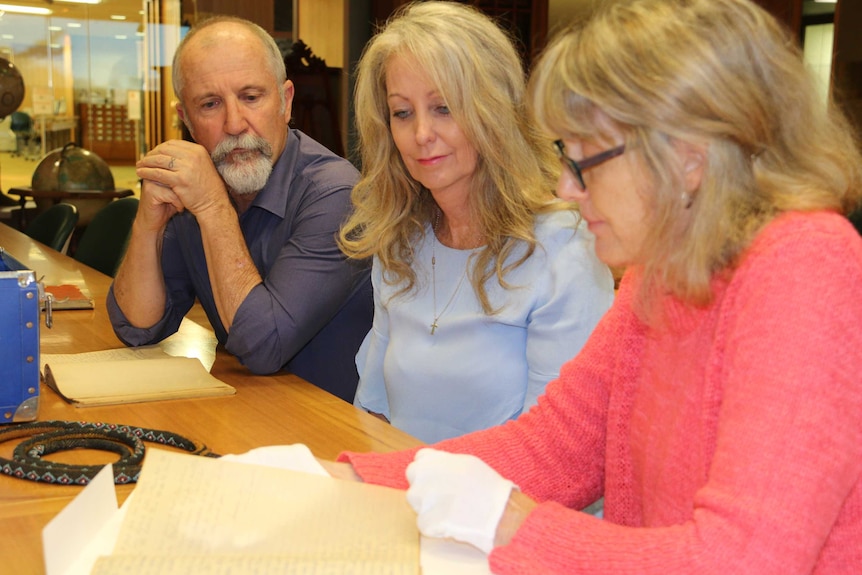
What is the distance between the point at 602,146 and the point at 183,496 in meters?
0.56

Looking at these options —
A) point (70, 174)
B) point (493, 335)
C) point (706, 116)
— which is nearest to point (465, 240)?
point (493, 335)

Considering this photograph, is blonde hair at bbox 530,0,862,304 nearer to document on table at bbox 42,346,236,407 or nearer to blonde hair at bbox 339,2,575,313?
blonde hair at bbox 339,2,575,313

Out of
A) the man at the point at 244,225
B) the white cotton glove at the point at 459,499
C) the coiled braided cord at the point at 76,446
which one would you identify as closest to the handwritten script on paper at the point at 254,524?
the white cotton glove at the point at 459,499

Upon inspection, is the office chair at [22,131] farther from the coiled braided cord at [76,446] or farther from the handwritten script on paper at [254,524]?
the handwritten script on paper at [254,524]

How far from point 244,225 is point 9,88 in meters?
4.95

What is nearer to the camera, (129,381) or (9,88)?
(129,381)

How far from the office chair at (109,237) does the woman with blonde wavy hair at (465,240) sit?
1890mm

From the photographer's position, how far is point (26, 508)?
123 centimetres

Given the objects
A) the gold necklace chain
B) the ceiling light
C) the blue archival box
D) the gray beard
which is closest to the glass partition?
the ceiling light

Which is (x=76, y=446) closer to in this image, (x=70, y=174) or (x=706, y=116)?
(x=706, y=116)

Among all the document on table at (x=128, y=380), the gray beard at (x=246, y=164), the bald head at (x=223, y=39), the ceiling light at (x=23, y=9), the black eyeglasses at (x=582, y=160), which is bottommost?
the document on table at (x=128, y=380)

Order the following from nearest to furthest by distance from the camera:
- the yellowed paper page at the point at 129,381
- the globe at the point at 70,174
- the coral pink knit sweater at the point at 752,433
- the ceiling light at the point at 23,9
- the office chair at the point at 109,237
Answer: the coral pink knit sweater at the point at 752,433 → the yellowed paper page at the point at 129,381 → the office chair at the point at 109,237 → the globe at the point at 70,174 → the ceiling light at the point at 23,9

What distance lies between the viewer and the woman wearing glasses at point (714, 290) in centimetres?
83

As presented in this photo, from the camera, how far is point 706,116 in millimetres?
920
